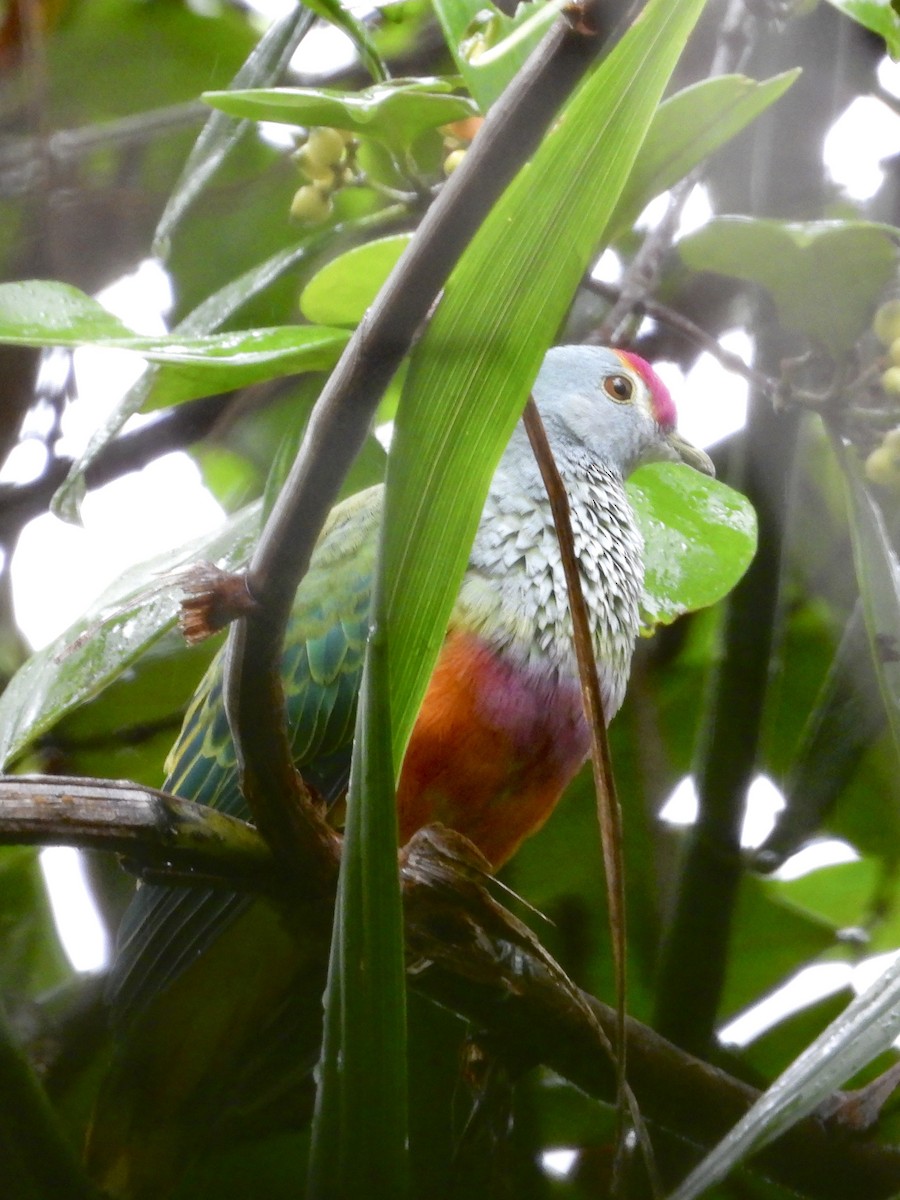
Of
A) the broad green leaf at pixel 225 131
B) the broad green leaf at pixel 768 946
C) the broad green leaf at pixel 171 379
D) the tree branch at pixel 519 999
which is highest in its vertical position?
the broad green leaf at pixel 225 131

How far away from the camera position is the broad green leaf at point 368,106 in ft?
3.17

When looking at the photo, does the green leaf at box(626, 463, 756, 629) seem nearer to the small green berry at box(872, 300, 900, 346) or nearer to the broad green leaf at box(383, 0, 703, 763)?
the small green berry at box(872, 300, 900, 346)

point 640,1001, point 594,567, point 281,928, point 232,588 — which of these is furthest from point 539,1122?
point 232,588

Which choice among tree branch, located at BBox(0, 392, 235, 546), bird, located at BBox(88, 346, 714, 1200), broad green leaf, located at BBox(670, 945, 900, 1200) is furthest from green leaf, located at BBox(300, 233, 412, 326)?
tree branch, located at BBox(0, 392, 235, 546)

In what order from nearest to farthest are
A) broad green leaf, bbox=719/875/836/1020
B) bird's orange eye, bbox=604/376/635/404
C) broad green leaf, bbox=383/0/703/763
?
broad green leaf, bbox=383/0/703/763 < broad green leaf, bbox=719/875/836/1020 < bird's orange eye, bbox=604/376/635/404

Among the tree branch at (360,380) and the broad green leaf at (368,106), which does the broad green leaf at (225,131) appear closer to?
the broad green leaf at (368,106)

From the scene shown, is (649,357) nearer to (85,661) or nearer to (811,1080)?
(85,661)

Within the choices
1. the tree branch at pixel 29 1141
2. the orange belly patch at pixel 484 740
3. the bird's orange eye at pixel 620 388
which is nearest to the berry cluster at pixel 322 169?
the orange belly patch at pixel 484 740

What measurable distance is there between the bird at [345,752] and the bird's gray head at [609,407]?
0.98ft

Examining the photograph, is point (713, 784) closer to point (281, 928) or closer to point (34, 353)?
point (281, 928)

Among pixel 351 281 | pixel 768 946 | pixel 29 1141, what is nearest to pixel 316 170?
pixel 351 281

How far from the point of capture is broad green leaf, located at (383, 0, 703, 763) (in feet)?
2.30

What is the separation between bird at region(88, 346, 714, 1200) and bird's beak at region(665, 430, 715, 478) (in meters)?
0.24

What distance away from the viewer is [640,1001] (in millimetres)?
1759
